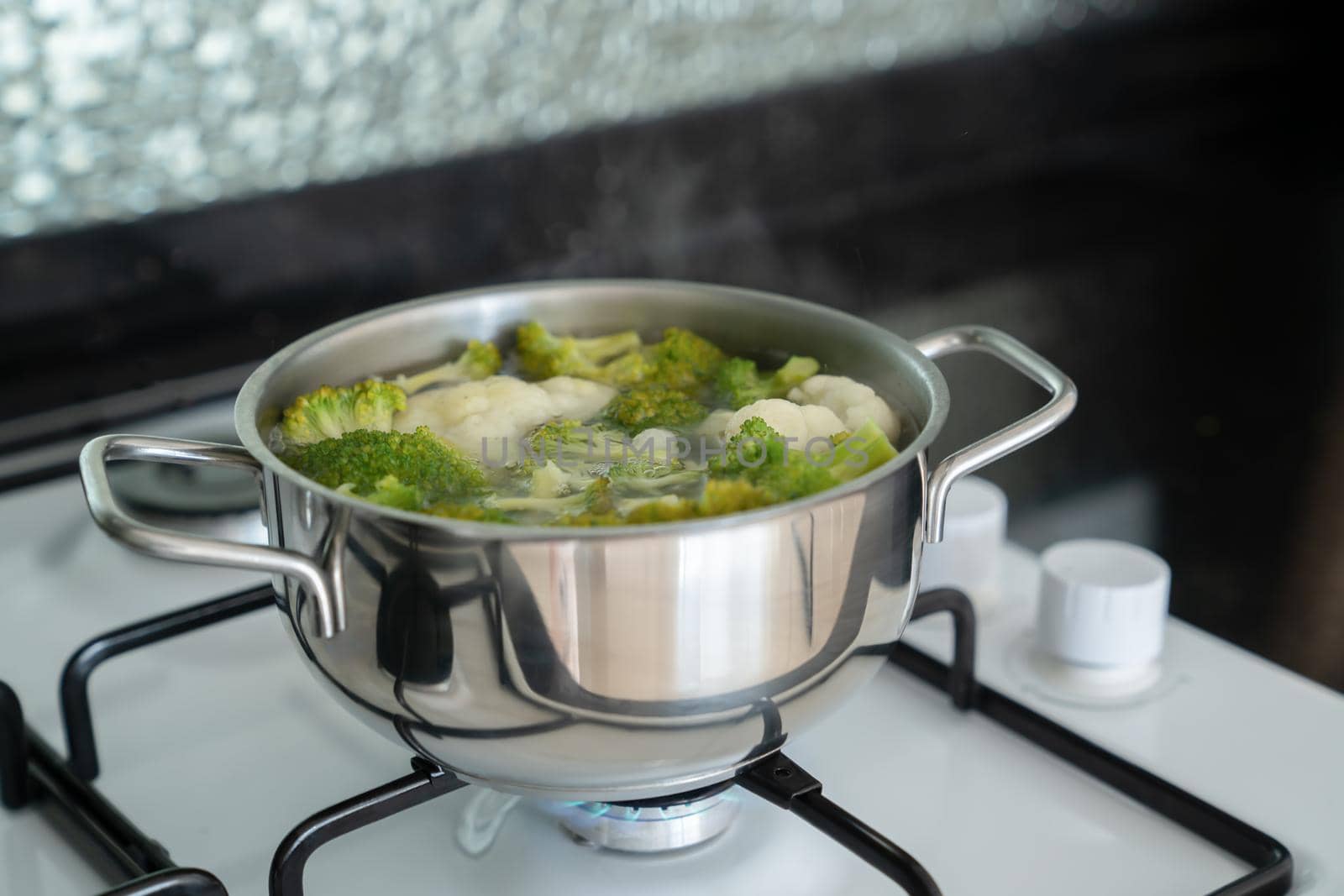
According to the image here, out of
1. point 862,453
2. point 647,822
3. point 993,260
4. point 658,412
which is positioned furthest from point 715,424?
point 993,260

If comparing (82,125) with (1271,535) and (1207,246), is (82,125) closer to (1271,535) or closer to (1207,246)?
(1271,535)

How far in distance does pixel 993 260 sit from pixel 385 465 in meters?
1.40

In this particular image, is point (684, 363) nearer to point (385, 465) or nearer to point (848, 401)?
point (848, 401)

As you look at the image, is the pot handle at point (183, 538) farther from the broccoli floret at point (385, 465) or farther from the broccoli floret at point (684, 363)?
the broccoli floret at point (684, 363)

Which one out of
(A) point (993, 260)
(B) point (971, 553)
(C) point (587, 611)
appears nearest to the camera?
(C) point (587, 611)

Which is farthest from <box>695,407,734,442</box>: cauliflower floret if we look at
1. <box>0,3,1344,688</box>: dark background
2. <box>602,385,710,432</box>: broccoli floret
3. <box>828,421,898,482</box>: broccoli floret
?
<box>0,3,1344,688</box>: dark background

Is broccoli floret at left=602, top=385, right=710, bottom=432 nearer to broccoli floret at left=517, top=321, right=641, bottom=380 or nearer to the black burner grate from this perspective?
broccoli floret at left=517, top=321, right=641, bottom=380

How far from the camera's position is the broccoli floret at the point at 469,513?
2.04ft

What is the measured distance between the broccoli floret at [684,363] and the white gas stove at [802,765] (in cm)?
23

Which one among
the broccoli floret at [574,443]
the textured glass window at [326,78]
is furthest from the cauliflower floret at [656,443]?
the textured glass window at [326,78]

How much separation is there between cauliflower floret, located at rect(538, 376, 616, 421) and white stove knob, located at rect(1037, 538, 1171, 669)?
0.34 meters

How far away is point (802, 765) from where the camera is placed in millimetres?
830

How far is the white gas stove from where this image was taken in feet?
2.41

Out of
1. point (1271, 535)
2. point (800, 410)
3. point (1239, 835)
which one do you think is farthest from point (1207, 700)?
point (1271, 535)
